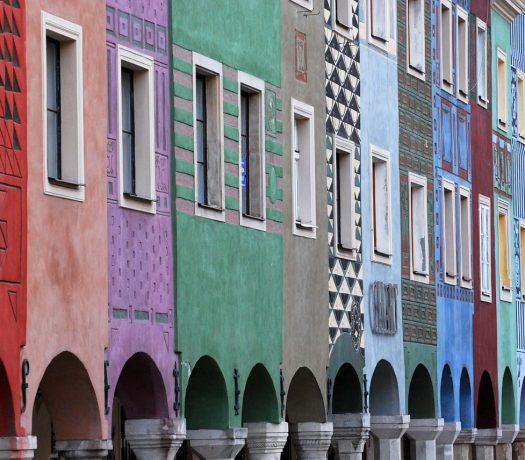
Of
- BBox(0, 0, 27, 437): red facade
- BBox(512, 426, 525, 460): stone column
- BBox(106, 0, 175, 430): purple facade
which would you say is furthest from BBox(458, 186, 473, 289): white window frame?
BBox(0, 0, 27, 437): red facade

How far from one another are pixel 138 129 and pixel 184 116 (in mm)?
1101

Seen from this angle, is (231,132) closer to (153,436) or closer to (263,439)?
(263,439)

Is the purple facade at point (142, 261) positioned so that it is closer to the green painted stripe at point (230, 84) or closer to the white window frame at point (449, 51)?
the green painted stripe at point (230, 84)

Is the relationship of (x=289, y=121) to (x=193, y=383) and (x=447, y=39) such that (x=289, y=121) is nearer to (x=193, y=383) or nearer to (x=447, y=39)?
(x=193, y=383)

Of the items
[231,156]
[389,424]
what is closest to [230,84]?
[231,156]

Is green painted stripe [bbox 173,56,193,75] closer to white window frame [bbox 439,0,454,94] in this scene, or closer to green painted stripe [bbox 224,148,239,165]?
green painted stripe [bbox 224,148,239,165]

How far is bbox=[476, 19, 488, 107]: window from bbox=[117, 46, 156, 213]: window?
16860 mm

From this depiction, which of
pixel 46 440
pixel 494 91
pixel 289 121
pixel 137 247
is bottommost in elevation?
pixel 46 440

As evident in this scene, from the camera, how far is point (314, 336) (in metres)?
27.4

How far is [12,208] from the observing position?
1916 cm

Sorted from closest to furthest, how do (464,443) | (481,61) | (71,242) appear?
(71,242), (464,443), (481,61)

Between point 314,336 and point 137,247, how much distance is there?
5914 mm

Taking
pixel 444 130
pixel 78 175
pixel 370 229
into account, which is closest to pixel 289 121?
pixel 370 229

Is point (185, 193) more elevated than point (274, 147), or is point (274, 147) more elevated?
point (274, 147)
